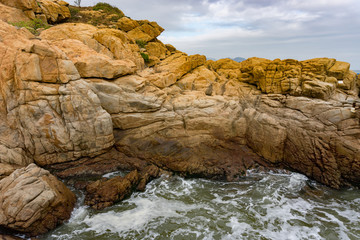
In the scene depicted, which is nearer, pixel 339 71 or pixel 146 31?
pixel 339 71

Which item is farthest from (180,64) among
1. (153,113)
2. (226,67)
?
(153,113)

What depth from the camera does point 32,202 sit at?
9.01m

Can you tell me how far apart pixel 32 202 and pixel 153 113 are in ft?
28.9

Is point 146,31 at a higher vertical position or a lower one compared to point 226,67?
higher

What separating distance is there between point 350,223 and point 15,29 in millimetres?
22942

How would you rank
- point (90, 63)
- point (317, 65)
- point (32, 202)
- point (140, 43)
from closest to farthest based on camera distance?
point (32, 202)
point (90, 63)
point (317, 65)
point (140, 43)

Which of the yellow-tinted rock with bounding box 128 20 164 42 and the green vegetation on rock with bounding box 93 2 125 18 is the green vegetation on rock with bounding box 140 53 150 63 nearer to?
the yellow-tinted rock with bounding box 128 20 164 42

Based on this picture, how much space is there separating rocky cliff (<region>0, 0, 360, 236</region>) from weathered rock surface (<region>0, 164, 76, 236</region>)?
31cm

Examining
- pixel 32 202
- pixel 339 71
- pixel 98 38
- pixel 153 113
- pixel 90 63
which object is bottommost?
pixel 32 202

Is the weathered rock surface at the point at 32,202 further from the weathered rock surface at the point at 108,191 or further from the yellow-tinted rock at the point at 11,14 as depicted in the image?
the yellow-tinted rock at the point at 11,14

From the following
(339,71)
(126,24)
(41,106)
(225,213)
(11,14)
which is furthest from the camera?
(126,24)

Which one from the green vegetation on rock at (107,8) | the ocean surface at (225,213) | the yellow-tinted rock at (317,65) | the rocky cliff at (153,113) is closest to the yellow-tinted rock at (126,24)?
the rocky cliff at (153,113)

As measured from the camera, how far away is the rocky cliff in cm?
1216

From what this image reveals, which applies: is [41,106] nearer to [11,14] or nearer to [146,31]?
[11,14]
